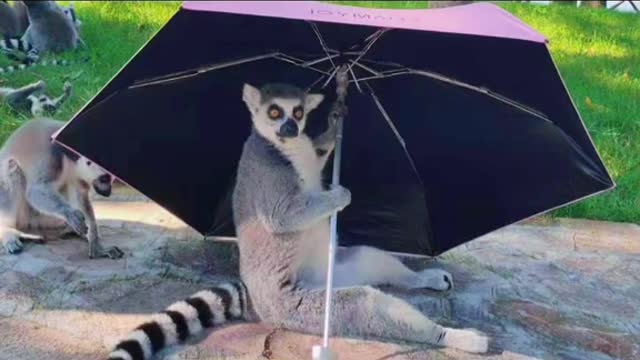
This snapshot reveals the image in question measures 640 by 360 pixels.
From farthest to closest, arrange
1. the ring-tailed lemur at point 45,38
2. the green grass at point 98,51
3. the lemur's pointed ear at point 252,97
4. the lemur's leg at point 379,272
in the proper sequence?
the ring-tailed lemur at point 45,38 < the green grass at point 98,51 < the lemur's leg at point 379,272 < the lemur's pointed ear at point 252,97

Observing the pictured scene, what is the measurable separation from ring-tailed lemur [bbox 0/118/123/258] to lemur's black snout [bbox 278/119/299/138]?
1.28 m

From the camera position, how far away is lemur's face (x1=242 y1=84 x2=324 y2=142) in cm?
283

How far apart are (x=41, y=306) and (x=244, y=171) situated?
991 mm

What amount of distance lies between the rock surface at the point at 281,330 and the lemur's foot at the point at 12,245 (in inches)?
2.4

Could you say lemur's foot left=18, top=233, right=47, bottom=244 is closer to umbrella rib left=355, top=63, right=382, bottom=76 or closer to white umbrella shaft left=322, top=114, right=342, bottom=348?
white umbrella shaft left=322, top=114, right=342, bottom=348

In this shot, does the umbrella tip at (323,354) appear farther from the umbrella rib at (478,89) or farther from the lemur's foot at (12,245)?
the lemur's foot at (12,245)

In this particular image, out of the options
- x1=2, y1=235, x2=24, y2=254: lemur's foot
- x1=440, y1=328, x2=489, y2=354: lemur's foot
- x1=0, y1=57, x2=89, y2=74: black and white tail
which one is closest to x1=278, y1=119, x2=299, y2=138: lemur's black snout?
x1=440, y1=328, x2=489, y2=354: lemur's foot

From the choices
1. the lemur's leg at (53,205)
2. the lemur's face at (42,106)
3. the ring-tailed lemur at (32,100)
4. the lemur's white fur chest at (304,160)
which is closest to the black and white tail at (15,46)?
the ring-tailed lemur at (32,100)

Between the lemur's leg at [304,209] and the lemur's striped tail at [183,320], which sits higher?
the lemur's leg at [304,209]

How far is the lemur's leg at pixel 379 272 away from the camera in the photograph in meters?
3.23

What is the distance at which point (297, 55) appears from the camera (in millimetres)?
2865

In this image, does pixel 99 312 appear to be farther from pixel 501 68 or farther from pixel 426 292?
pixel 501 68

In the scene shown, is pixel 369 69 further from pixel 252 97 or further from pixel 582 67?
pixel 582 67

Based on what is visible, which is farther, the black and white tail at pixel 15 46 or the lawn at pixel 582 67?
the black and white tail at pixel 15 46
